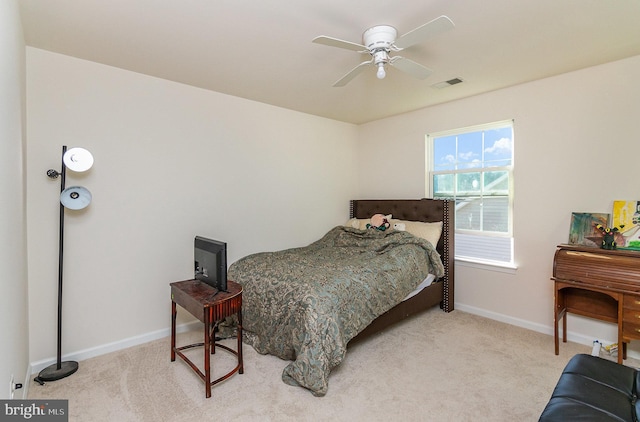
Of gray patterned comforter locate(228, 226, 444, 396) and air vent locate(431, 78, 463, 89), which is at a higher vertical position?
air vent locate(431, 78, 463, 89)

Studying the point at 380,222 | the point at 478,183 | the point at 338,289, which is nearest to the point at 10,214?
the point at 338,289

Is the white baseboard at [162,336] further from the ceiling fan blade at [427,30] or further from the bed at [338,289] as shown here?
the ceiling fan blade at [427,30]

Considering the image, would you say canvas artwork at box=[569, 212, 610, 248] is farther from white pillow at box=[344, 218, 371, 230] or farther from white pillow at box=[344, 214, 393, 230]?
white pillow at box=[344, 218, 371, 230]

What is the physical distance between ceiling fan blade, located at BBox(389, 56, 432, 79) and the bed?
1.62 metres

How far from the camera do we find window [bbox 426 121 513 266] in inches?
135

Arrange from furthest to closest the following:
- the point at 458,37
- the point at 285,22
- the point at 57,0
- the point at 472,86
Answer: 1. the point at 472,86
2. the point at 458,37
3. the point at 285,22
4. the point at 57,0

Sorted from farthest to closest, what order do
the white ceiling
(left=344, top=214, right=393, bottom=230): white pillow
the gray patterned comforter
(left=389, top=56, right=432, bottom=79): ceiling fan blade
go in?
(left=344, top=214, right=393, bottom=230): white pillow → the gray patterned comforter → (left=389, top=56, right=432, bottom=79): ceiling fan blade → the white ceiling

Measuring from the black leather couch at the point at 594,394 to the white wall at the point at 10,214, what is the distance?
2.33m

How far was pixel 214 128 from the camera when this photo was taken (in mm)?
3346

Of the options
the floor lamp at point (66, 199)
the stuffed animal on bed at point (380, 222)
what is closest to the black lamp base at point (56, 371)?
the floor lamp at point (66, 199)

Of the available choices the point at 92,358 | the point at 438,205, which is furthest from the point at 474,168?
the point at 92,358

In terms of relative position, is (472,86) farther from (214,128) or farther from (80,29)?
(80,29)

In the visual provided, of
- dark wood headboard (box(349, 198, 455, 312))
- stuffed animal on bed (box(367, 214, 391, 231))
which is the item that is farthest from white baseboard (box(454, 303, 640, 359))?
stuffed animal on bed (box(367, 214, 391, 231))

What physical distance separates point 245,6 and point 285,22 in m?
0.28
